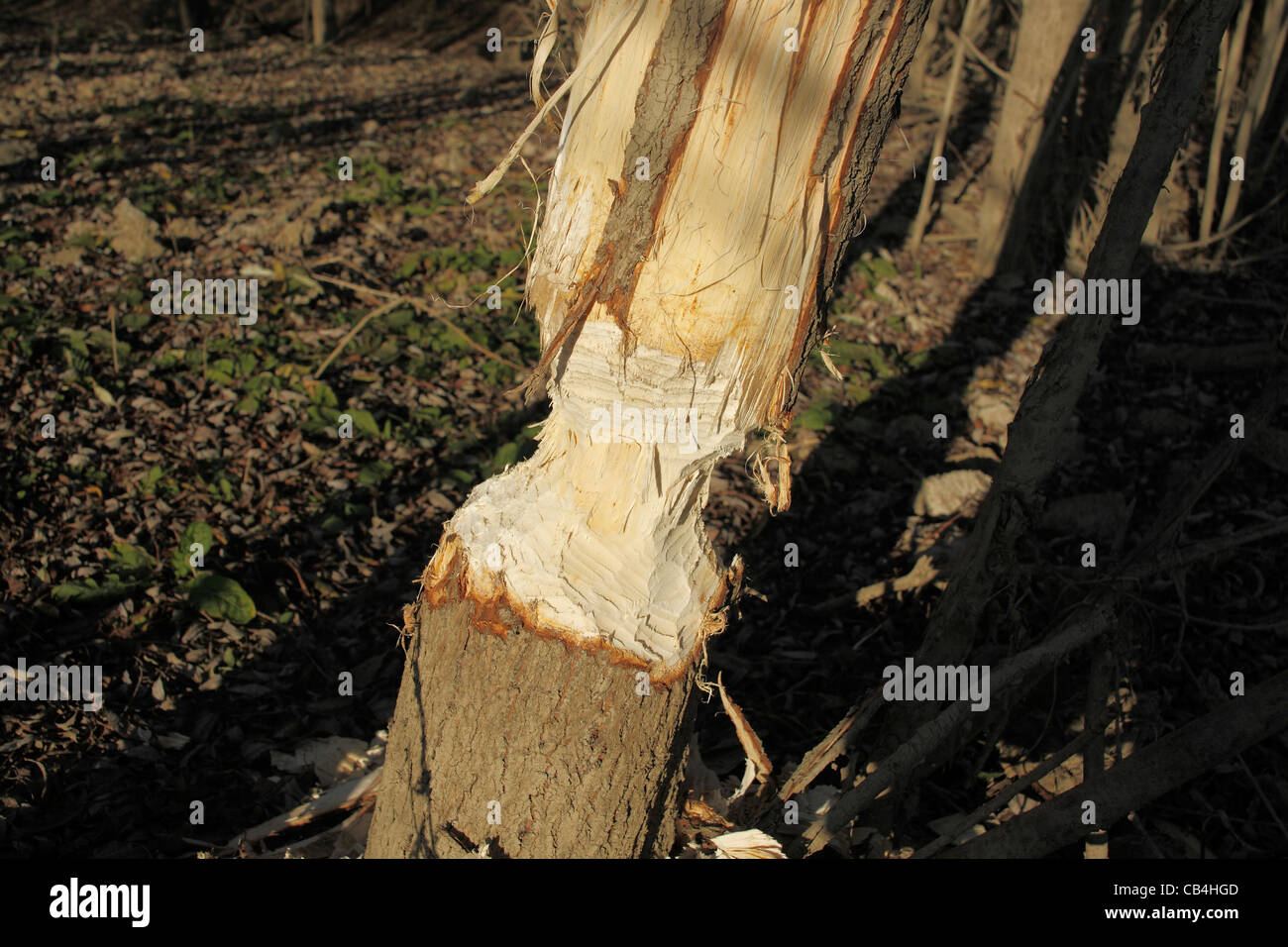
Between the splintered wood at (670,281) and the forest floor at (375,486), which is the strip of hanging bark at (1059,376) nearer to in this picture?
the forest floor at (375,486)

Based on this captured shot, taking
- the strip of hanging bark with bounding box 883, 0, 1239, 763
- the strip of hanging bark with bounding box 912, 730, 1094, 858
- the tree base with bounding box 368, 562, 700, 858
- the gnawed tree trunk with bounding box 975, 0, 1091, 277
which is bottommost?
the strip of hanging bark with bounding box 912, 730, 1094, 858

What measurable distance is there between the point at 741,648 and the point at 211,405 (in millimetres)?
2975

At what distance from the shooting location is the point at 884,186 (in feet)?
27.5

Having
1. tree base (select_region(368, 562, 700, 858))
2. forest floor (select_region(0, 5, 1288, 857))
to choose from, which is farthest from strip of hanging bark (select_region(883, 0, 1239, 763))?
tree base (select_region(368, 562, 700, 858))

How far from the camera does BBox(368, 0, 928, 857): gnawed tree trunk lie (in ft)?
4.89

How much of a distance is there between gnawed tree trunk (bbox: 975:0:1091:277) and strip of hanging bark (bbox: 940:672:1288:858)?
217 inches

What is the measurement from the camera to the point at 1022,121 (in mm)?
6633

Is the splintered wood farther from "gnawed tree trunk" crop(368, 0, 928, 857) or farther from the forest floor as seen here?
the forest floor

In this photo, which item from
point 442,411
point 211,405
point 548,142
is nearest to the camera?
point 211,405

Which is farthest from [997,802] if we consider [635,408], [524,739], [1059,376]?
[635,408]

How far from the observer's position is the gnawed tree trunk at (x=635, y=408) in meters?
1.49

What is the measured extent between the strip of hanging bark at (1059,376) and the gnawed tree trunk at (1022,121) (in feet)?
15.1

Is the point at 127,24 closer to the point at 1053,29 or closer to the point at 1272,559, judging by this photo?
the point at 1053,29

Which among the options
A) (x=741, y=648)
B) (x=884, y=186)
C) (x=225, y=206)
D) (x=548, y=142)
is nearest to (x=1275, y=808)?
(x=741, y=648)
